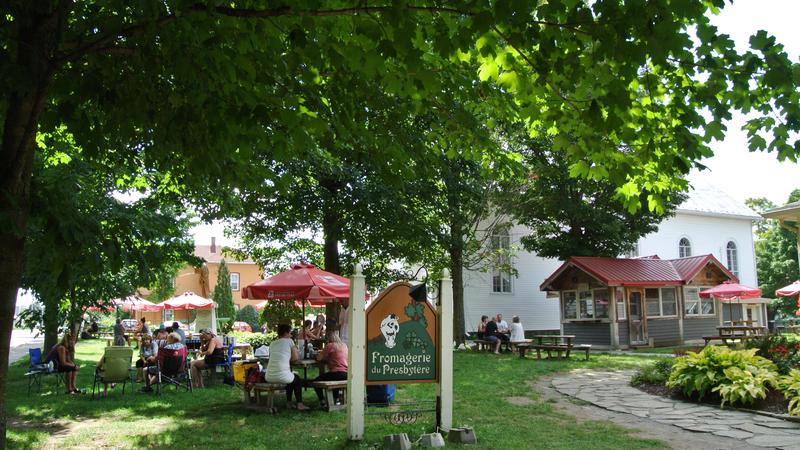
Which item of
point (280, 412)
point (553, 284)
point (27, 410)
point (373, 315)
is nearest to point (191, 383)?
point (27, 410)

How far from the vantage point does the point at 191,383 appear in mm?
13477

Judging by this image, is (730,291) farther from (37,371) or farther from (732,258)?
(37,371)

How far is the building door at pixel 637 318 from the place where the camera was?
25797 mm

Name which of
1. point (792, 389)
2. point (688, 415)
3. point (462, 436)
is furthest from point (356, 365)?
point (792, 389)

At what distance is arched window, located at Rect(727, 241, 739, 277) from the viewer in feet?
134

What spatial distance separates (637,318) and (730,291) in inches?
154

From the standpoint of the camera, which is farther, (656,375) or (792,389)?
(656,375)

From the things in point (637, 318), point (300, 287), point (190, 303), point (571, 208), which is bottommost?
point (637, 318)

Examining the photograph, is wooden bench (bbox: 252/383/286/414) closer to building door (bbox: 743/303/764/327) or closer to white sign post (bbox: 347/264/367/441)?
white sign post (bbox: 347/264/367/441)

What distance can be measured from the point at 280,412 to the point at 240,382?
2.27m

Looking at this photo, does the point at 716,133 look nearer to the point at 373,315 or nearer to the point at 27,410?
the point at 373,315

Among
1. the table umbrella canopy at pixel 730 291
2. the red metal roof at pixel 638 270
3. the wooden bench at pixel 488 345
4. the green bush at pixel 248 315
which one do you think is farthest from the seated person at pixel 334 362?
the green bush at pixel 248 315

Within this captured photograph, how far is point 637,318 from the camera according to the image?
2614 cm

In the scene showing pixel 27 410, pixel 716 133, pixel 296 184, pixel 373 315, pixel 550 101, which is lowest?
pixel 27 410
